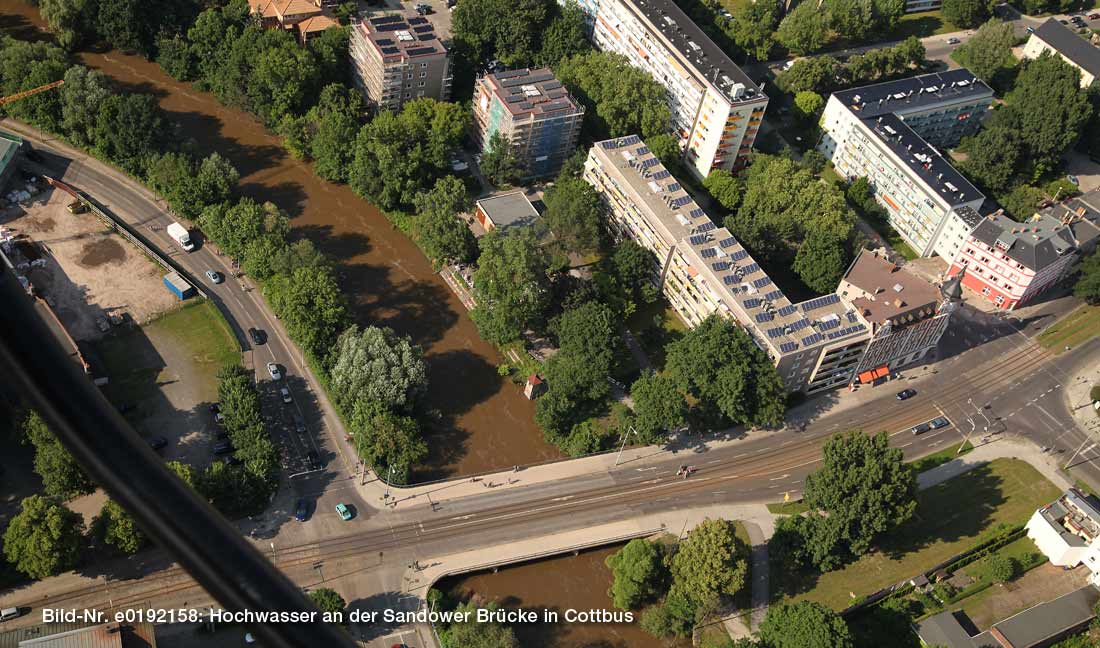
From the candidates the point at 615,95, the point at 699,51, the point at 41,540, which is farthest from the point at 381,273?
the point at 699,51

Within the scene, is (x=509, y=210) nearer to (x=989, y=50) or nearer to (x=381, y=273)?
(x=381, y=273)

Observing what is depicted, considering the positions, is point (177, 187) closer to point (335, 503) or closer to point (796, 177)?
point (335, 503)

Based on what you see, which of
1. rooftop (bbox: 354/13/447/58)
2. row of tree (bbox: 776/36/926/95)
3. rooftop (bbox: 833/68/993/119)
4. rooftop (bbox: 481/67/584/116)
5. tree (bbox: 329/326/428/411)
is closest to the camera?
tree (bbox: 329/326/428/411)

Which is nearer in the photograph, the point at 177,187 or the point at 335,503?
the point at 335,503

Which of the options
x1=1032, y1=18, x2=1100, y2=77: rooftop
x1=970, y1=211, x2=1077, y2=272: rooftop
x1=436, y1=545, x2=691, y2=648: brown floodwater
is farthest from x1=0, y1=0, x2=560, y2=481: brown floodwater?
x1=1032, y1=18, x2=1100, y2=77: rooftop

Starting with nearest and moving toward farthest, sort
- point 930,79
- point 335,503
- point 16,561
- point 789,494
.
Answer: point 16,561
point 335,503
point 789,494
point 930,79

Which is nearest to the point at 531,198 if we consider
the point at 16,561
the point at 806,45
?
the point at 806,45

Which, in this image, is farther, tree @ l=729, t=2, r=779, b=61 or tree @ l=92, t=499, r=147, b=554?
tree @ l=729, t=2, r=779, b=61

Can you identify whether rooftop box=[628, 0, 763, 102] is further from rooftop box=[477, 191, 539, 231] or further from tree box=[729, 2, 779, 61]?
rooftop box=[477, 191, 539, 231]
